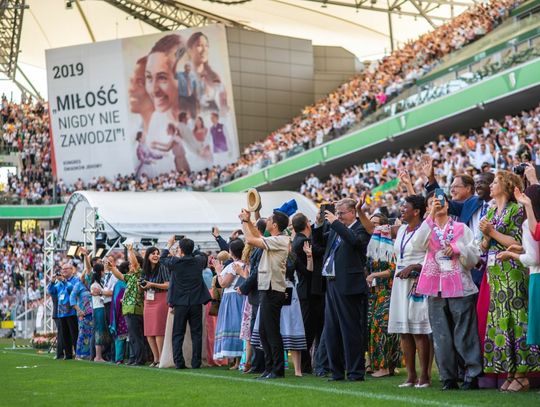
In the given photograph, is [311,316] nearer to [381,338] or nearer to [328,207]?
[381,338]

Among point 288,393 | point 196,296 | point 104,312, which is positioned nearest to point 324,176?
point 104,312

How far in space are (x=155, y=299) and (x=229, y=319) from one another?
1655 millimetres

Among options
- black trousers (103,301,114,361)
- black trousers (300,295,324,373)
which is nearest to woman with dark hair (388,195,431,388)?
black trousers (300,295,324,373)

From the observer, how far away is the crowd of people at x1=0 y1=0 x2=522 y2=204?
35175mm

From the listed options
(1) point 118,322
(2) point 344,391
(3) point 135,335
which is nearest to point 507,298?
(2) point 344,391

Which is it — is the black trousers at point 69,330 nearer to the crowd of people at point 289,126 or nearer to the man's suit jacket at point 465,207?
the man's suit jacket at point 465,207

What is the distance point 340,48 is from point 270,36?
4.53m

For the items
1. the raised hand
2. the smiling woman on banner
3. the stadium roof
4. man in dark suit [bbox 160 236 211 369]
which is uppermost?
the stadium roof

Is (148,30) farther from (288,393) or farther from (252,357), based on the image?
(288,393)

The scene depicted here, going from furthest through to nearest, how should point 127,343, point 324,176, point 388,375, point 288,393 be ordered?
point 324,176 → point 127,343 → point 388,375 → point 288,393

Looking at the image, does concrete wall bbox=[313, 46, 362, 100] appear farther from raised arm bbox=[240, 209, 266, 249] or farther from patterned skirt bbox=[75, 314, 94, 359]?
raised arm bbox=[240, 209, 266, 249]

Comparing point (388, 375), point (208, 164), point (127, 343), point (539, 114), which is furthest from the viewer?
point (208, 164)

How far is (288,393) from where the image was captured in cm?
933

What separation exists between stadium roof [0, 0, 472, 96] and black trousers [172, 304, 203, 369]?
34551 millimetres
